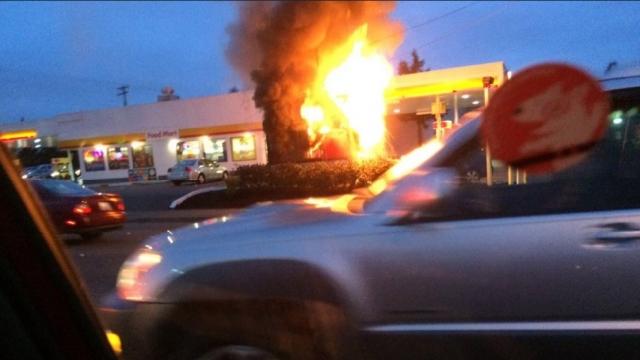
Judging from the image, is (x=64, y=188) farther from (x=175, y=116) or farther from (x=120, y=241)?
(x=175, y=116)

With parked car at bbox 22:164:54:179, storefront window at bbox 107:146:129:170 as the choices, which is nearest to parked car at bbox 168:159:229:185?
storefront window at bbox 107:146:129:170

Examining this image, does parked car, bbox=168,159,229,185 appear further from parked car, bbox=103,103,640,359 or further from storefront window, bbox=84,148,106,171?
parked car, bbox=103,103,640,359

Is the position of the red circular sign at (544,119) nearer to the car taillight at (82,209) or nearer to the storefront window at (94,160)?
the car taillight at (82,209)

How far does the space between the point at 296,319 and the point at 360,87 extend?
18361mm

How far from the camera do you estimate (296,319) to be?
3.31 metres

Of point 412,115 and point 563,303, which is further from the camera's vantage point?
point 412,115

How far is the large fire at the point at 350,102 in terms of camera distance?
20.8 metres

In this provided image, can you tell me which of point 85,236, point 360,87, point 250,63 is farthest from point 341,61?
point 85,236

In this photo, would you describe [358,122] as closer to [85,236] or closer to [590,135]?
[85,236]

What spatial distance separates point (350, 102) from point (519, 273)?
1869 centimetres

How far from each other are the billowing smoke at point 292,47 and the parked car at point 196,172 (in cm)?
1343

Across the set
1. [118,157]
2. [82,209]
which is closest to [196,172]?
[118,157]

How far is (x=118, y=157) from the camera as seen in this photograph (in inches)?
1655

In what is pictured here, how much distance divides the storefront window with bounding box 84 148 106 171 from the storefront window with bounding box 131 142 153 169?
9.44 feet
